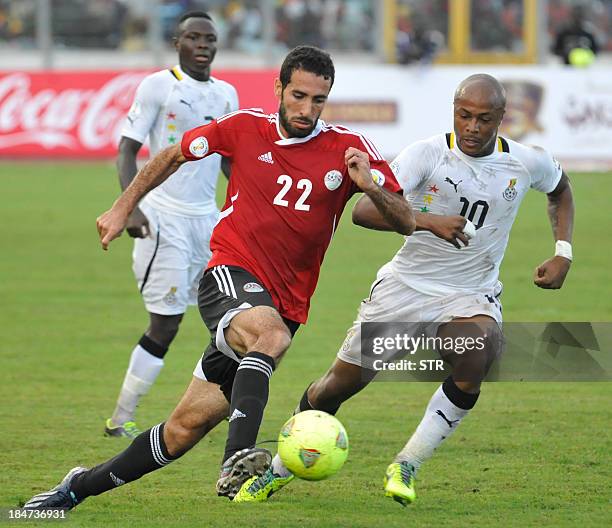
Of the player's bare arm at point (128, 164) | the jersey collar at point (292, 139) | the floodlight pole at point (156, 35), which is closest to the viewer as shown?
the jersey collar at point (292, 139)

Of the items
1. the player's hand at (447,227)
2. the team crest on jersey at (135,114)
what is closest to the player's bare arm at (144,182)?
the player's hand at (447,227)

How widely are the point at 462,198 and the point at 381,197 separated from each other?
962mm

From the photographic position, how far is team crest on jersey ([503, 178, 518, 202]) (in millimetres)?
6551

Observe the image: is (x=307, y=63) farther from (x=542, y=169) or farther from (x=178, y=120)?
(x=178, y=120)

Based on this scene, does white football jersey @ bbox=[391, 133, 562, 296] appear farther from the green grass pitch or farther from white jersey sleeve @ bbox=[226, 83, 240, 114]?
white jersey sleeve @ bbox=[226, 83, 240, 114]

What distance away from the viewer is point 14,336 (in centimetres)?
1102

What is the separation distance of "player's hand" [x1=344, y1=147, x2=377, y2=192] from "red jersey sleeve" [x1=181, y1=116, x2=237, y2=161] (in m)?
0.73

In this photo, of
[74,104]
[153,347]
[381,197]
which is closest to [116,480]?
[381,197]

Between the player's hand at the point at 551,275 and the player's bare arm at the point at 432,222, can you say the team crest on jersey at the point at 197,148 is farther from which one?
the player's hand at the point at 551,275

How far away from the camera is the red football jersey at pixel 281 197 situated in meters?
5.96

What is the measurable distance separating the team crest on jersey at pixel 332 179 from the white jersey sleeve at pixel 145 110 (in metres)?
2.52

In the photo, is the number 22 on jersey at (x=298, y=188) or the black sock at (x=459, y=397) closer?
the number 22 on jersey at (x=298, y=188)

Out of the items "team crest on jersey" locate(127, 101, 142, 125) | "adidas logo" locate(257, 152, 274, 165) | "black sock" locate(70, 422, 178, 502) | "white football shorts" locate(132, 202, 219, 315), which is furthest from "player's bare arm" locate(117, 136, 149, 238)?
"black sock" locate(70, 422, 178, 502)

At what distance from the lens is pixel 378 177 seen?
584 cm
